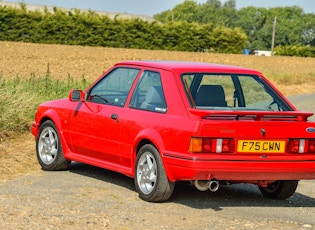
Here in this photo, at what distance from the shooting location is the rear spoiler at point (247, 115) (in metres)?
7.94

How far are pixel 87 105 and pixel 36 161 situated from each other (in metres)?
1.80

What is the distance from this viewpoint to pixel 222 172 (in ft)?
26.1

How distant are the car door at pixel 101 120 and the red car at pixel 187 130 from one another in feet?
0.04

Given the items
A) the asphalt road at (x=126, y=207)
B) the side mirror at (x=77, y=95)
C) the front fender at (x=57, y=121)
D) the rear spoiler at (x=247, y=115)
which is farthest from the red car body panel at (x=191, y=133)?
the front fender at (x=57, y=121)

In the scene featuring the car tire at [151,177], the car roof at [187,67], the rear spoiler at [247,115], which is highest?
the car roof at [187,67]

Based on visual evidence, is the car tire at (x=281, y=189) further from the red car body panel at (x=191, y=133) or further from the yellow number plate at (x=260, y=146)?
the yellow number plate at (x=260, y=146)

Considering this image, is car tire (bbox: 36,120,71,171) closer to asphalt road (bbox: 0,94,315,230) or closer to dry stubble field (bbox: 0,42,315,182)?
asphalt road (bbox: 0,94,315,230)

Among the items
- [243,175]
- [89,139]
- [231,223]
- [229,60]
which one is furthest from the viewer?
[229,60]

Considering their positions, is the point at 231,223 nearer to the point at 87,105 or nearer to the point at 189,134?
the point at 189,134

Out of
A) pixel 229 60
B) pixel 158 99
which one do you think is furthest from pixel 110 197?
pixel 229 60

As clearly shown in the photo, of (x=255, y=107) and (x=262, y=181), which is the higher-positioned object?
(x=255, y=107)

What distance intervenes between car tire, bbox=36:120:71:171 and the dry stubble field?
277 mm

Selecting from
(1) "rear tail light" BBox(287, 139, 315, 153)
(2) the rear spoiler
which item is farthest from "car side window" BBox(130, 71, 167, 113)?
(1) "rear tail light" BBox(287, 139, 315, 153)

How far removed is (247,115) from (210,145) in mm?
482
